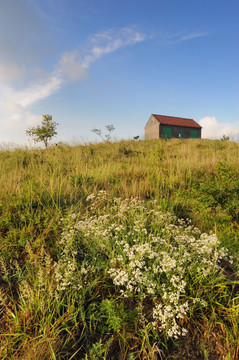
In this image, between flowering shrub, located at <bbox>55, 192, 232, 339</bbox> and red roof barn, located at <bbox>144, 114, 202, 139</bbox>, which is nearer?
flowering shrub, located at <bbox>55, 192, 232, 339</bbox>

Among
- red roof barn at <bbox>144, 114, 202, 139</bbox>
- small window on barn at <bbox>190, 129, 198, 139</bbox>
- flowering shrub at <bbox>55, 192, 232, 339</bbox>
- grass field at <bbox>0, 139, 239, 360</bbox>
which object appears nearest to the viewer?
grass field at <bbox>0, 139, 239, 360</bbox>

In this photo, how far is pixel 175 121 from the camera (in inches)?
1361

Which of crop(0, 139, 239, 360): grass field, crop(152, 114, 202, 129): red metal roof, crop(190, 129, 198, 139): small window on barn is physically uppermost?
crop(152, 114, 202, 129): red metal roof

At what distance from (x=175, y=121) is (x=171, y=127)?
2.10 metres

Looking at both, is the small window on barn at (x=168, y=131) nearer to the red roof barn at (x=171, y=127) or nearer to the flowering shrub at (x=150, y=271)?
the red roof barn at (x=171, y=127)

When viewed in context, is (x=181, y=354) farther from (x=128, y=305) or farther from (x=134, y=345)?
(x=128, y=305)

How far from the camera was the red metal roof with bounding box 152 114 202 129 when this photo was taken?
33.3 metres

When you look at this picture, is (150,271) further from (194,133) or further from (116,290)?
(194,133)

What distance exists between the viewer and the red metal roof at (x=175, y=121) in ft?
109

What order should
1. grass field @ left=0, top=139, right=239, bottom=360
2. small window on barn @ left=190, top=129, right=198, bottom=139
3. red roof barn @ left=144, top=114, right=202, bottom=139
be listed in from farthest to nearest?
small window on barn @ left=190, top=129, right=198, bottom=139
red roof barn @ left=144, top=114, right=202, bottom=139
grass field @ left=0, top=139, right=239, bottom=360

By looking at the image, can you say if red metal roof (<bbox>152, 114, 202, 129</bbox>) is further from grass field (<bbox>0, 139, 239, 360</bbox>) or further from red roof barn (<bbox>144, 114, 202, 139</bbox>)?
grass field (<bbox>0, 139, 239, 360</bbox>)

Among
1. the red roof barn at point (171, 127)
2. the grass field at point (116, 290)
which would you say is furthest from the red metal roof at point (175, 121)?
the grass field at point (116, 290)

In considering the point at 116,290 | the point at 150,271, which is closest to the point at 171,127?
the point at 150,271

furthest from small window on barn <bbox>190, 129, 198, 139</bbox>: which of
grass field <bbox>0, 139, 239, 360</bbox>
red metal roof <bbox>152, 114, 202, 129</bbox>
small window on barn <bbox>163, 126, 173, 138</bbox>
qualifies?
grass field <bbox>0, 139, 239, 360</bbox>
